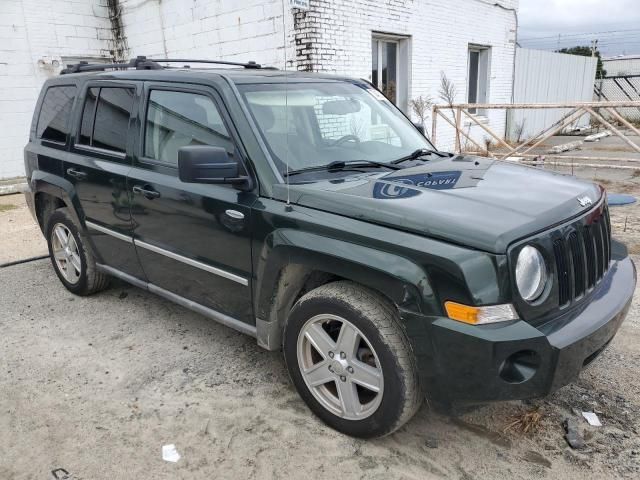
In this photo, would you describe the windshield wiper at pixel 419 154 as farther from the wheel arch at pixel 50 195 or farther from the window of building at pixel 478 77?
the window of building at pixel 478 77

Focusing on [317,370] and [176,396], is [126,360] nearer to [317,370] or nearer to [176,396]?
[176,396]

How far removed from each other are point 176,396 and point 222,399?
0.95 feet

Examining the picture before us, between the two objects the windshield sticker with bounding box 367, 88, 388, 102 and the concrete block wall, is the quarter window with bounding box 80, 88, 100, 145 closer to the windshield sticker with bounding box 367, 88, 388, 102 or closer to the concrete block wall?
the windshield sticker with bounding box 367, 88, 388, 102

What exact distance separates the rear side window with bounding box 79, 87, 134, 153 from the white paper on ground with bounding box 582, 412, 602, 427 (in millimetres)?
3353

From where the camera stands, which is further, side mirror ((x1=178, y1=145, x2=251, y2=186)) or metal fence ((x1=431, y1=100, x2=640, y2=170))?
metal fence ((x1=431, y1=100, x2=640, y2=170))

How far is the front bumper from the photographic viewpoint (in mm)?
2258

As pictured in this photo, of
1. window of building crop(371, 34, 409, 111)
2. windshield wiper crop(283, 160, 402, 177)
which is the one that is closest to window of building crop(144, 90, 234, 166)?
windshield wiper crop(283, 160, 402, 177)

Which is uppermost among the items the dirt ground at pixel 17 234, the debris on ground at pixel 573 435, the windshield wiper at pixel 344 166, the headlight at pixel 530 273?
the windshield wiper at pixel 344 166

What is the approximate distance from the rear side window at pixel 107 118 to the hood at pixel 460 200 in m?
1.58

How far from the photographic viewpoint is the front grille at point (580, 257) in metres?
2.48

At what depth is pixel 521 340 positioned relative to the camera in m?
2.25

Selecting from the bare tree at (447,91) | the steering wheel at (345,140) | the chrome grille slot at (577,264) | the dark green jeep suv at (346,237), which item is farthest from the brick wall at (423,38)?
the chrome grille slot at (577,264)

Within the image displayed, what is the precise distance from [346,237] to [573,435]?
1586 mm

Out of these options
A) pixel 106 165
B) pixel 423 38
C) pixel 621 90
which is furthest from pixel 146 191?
pixel 621 90
